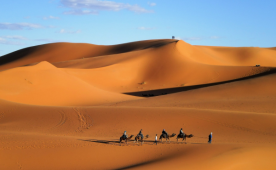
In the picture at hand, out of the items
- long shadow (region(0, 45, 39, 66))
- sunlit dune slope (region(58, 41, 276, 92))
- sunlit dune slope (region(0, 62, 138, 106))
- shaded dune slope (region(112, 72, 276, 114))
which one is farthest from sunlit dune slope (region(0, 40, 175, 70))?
shaded dune slope (region(112, 72, 276, 114))

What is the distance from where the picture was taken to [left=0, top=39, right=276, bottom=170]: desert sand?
11.4 metres

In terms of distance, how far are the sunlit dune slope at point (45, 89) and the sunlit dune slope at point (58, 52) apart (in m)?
37.6

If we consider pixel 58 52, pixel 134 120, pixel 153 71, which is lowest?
pixel 134 120

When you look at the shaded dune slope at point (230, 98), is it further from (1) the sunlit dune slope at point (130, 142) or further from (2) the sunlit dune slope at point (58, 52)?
(2) the sunlit dune slope at point (58, 52)

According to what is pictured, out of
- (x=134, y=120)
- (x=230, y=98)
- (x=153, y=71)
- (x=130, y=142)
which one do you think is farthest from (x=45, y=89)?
(x=153, y=71)

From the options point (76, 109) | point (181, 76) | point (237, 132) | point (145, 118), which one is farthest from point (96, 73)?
point (237, 132)

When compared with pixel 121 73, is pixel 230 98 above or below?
below

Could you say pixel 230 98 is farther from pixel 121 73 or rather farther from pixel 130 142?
pixel 121 73

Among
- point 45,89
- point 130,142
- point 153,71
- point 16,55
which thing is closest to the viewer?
point 130,142

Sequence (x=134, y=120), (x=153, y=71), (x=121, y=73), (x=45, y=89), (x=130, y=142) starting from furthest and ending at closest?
(x=153, y=71), (x=121, y=73), (x=45, y=89), (x=134, y=120), (x=130, y=142)

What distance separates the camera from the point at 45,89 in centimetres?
2959

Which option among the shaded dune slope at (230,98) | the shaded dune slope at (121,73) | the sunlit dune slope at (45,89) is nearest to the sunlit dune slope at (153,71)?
the shaded dune slope at (121,73)

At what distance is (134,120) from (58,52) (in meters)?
62.7

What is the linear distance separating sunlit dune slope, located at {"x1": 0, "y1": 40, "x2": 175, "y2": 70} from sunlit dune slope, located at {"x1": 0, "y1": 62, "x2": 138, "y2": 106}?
37.6 meters
